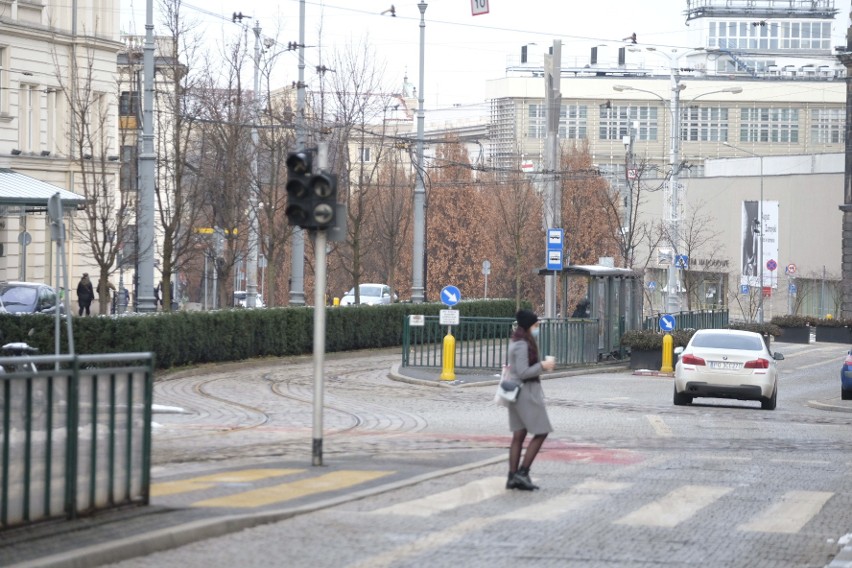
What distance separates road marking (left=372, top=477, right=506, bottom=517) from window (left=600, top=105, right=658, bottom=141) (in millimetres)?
105347

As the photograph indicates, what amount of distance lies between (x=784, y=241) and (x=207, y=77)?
6055cm

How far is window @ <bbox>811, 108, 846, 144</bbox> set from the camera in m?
118

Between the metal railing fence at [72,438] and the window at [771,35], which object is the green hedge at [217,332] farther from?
the window at [771,35]

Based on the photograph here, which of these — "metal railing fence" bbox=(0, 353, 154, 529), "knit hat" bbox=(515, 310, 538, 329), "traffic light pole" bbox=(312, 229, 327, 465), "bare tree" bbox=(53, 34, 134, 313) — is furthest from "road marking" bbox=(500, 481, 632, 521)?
"bare tree" bbox=(53, 34, 134, 313)

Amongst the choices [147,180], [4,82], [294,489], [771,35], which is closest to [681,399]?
[147,180]

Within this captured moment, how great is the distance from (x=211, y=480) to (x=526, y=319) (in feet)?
9.75

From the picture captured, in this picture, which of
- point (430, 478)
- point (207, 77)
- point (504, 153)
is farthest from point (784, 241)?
point (430, 478)

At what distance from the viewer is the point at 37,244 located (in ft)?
178

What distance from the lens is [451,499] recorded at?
1247 cm

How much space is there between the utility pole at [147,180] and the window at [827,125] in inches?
3680

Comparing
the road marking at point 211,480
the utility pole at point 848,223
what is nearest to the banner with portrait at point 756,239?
the utility pole at point 848,223

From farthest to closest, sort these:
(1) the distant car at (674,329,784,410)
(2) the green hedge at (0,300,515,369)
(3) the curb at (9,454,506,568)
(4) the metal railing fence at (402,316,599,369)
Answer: (4) the metal railing fence at (402,316,599,369) < (2) the green hedge at (0,300,515,369) < (1) the distant car at (674,329,784,410) < (3) the curb at (9,454,506,568)

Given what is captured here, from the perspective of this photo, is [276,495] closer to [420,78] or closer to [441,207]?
[420,78]

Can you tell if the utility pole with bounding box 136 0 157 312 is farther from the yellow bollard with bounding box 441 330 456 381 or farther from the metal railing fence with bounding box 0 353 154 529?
the metal railing fence with bounding box 0 353 154 529
